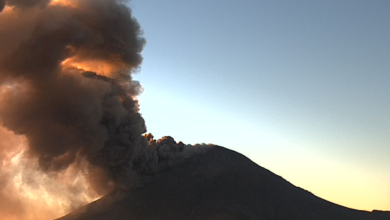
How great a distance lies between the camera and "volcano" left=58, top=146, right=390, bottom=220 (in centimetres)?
6003

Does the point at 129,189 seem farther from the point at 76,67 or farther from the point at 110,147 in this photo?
the point at 76,67

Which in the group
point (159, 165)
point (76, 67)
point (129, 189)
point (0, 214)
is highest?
point (76, 67)

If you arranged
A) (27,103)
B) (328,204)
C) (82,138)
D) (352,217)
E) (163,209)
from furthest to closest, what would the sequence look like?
(328,204) → (352,217) → (163,209) → (82,138) → (27,103)

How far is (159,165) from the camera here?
69.8 metres

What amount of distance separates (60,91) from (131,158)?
12.9 meters

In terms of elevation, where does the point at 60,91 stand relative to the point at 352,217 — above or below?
above

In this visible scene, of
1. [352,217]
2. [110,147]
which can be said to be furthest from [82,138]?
[352,217]

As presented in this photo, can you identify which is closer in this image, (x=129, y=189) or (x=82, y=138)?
(x=82, y=138)

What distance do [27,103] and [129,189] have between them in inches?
783

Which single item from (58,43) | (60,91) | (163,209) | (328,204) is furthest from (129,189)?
(328,204)

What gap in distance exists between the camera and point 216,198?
6419cm

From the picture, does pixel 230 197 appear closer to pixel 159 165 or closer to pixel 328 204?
pixel 159 165

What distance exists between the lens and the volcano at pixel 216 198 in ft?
197

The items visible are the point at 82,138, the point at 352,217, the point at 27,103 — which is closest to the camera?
the point at 27,103
